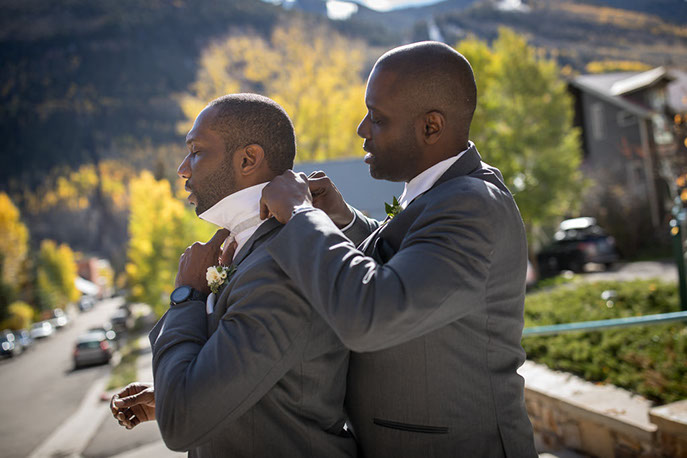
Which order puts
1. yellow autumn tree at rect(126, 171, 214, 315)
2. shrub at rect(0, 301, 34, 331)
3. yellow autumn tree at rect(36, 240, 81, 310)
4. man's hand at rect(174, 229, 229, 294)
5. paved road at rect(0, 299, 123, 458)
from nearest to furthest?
1. man's hand at rect(174, 229, 229, 294)
2. paved road at rect(0, 299, 123, 458)
3. yellow autumn tree at rect(126, 171, 214, 315)
4. shrub at rect(0, 301, 34, 331)
5. yellow autumn tree at rect(36, 240, 81, 310)

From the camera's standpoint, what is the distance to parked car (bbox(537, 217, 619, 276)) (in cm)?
1953

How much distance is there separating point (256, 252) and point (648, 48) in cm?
11023

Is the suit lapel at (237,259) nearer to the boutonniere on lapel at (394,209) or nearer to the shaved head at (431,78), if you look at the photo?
the boutonniere on lapel at (394,209)

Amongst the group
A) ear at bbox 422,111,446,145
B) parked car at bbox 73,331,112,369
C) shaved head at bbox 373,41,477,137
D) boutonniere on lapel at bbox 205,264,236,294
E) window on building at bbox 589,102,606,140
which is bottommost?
parked car at bbox 73,331,112,369

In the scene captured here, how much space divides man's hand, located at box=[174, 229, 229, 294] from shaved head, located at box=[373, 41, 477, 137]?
80 cm

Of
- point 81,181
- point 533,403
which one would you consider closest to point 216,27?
point 81,181

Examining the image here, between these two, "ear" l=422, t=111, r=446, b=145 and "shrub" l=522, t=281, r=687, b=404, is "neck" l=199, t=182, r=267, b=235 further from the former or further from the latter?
"shrub" l=522, t=281, r=687, b=404

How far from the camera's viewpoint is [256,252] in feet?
5.29

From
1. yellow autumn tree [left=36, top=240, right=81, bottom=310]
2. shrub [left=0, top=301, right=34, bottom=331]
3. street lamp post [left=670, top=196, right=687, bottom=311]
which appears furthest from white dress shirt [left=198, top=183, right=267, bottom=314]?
yellow autumn tree [left=36, top=240, right=81, bottom=310]

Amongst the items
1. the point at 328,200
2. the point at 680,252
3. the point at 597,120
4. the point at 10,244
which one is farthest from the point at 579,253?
the point at 10,244

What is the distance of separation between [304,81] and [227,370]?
87.0 ft

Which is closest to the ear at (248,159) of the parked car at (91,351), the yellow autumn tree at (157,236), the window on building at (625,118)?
the yellow autumn tree at (157,236)

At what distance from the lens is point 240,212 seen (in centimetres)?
179

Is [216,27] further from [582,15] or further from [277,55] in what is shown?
[277,55]
